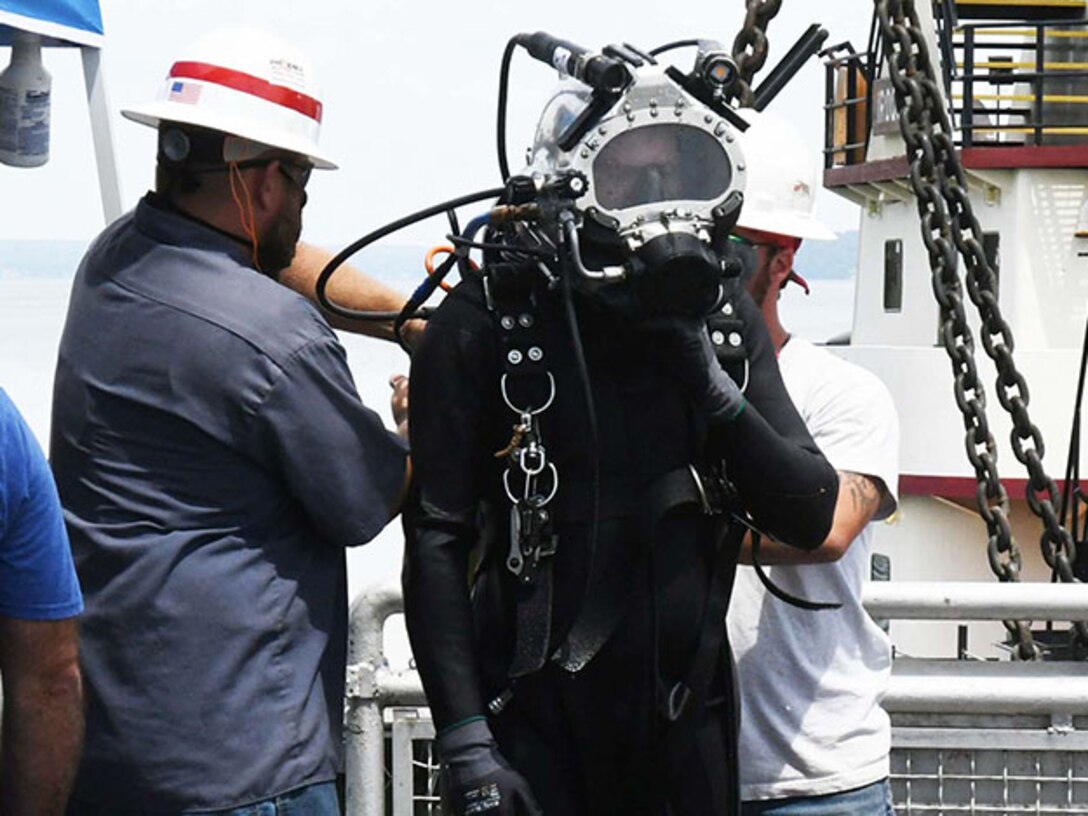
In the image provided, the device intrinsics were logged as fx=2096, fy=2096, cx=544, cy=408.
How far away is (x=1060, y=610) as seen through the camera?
4109 mm

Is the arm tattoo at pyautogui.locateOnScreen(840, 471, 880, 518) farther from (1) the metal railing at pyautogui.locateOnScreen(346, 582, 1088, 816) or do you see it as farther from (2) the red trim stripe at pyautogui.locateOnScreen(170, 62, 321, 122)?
(2) the red trim stripe at pyautogui.locateOnScreen(170, 62, 321, 122)

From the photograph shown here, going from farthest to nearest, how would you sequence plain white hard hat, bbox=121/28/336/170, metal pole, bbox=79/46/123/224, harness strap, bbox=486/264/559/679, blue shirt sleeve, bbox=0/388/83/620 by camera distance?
metal pole, bbox=79/46/123/224
plain white hard hat, bbox=121/28/336/170
harness strap, bbox=486/264/559/679
blue shirt sleeve, bbox=0/388/83/620

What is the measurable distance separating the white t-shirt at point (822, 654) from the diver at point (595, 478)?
0.91ft

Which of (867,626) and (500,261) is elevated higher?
(500,261)

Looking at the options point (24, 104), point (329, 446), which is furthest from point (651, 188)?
point (24, 104)

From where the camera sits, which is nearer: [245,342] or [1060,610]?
[245,342]

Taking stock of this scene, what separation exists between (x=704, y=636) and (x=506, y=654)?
0.30 meters

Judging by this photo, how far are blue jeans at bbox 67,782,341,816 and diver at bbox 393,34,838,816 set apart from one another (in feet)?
0.80

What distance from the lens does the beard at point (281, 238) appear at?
11.1 feet

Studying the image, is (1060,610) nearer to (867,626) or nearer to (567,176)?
(867,626)

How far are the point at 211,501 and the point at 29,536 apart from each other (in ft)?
1.82

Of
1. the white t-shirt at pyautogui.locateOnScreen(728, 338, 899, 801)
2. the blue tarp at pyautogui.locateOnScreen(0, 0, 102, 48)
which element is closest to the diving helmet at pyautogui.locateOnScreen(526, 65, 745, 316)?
the white t-shirt at pyautogui.locateOnScreen(728, 338, 899, 801)

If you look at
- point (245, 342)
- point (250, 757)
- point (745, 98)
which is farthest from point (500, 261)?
point (745, 98)

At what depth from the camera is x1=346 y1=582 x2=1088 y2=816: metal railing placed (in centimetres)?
405
